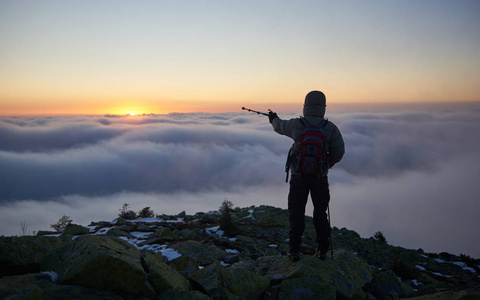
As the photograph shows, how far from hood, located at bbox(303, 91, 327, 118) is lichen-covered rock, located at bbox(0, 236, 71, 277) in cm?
564

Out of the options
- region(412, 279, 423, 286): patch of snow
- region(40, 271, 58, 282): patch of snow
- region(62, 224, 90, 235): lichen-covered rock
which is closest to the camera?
region(40, 271, 58, 282): patch of snow

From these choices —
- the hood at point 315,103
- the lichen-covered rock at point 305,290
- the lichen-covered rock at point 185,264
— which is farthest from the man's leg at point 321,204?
the lichen-covered rock at point 185,264

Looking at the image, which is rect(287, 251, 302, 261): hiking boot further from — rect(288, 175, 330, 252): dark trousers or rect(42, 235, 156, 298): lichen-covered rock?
rect(42, 235, 156, 298): lichen-covered rock

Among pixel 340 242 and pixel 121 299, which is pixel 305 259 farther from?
pixel 340 242

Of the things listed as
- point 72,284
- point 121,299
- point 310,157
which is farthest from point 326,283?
point 72,284

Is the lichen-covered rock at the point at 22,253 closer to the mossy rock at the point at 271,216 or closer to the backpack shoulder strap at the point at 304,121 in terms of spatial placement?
the backpack shoulder strap at the point at 304,121

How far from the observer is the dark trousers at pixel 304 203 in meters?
5.92

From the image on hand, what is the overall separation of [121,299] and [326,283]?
139 inches

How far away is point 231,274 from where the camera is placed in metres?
5.29

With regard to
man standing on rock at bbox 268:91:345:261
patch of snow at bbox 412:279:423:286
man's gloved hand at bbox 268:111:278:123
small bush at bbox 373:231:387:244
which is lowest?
small bush at bbox 373:231:387:244

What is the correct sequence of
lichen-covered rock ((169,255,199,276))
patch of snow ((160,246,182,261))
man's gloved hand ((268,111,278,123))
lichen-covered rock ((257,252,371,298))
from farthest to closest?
patch of snow ((160,246,182,261)) < lichen-covered rock ((169,255,199,276)) < man's gloved hand ((268,111,278,123)) < lichen-covered rock ((257,252,371,298))

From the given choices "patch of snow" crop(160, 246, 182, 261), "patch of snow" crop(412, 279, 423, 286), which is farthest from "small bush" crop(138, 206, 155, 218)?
"patch of snow" crop(412, 279, 423, 286)

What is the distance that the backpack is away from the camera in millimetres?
5676

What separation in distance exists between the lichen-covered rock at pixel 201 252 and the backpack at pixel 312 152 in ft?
13.8
